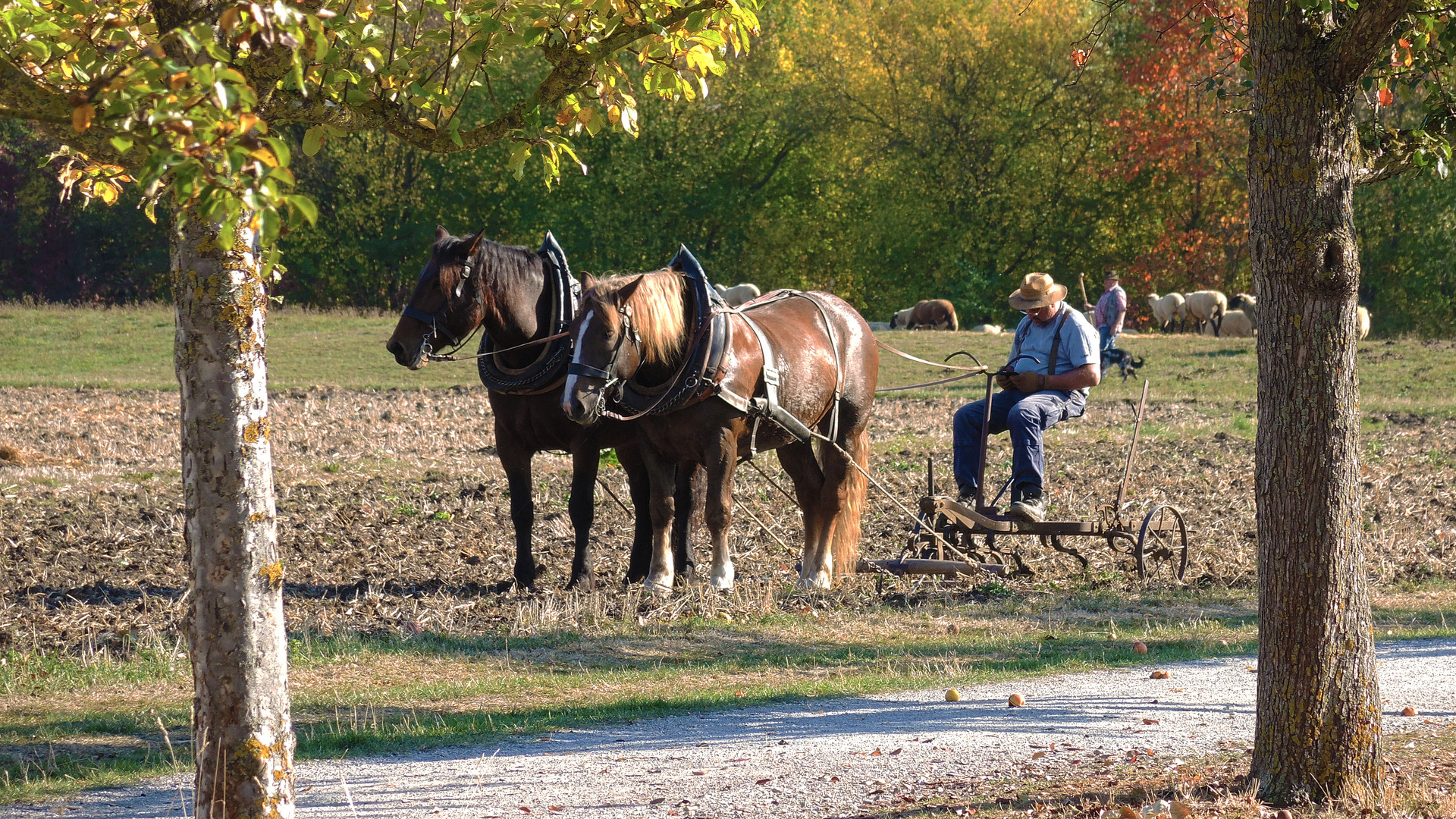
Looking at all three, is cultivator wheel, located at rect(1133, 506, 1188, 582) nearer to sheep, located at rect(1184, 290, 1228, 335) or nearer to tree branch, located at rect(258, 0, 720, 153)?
tree branch, located at rect(258, 0, 720, 153)

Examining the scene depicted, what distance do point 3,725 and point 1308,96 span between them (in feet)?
18.7

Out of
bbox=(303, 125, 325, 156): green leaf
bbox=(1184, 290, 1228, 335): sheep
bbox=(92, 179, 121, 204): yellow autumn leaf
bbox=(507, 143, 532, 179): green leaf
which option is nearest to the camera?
bbox=(303, 125, 325, 156): green leaf

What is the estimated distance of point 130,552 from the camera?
9.80m

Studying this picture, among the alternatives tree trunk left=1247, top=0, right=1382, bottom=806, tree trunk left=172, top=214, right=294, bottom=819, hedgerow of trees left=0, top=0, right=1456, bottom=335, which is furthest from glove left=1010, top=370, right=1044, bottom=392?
hedgerow of trees left=0, top=0, right=1456, bottom=335

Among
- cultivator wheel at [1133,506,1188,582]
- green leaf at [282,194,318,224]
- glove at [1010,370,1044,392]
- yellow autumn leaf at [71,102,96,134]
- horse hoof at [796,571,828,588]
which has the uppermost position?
yellow autumn leaf at [71,102,96,134]

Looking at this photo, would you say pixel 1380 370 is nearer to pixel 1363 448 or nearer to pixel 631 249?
pixel 1363 448

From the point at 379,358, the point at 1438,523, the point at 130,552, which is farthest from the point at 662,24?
the point at 379,358

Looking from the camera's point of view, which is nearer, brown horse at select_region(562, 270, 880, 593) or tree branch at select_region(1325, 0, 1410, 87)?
tree branch at select_region(1325, 0, 1410, 87)

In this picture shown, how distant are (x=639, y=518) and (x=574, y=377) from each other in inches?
62.4

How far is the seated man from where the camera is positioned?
9.55m

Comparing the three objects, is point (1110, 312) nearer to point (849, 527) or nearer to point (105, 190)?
point (849, 527)

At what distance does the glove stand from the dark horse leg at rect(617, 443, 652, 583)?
272cm

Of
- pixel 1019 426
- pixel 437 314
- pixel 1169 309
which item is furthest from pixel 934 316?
pixel 437 314

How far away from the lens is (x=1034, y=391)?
32.3ft
